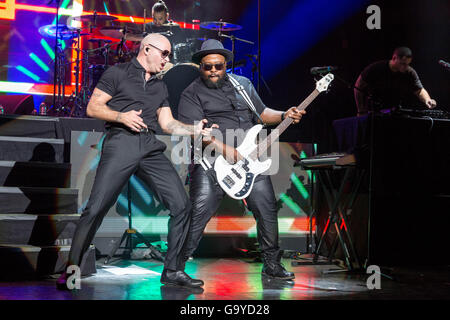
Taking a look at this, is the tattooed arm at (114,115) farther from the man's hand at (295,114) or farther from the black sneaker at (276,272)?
the black sneaker at (276,272)

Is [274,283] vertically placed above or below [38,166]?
below

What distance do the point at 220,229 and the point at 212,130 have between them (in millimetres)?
2436

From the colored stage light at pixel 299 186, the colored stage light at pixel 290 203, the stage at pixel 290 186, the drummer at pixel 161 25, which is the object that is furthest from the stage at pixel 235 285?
the drummer at pixel 161 25

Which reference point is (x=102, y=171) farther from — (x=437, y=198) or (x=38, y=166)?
(x=437, y=198)

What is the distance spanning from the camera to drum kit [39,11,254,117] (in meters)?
7.88

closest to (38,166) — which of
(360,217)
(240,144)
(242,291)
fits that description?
(240,144)

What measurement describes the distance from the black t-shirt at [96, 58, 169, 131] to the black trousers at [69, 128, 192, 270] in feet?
0.57

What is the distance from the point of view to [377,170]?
6129 millimetres

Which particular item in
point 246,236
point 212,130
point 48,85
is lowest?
point 246,236

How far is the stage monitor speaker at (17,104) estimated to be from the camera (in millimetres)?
9078

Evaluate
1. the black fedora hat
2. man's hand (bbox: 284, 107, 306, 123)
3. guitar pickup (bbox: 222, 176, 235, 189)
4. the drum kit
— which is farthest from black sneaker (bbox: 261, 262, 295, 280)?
the drum kit

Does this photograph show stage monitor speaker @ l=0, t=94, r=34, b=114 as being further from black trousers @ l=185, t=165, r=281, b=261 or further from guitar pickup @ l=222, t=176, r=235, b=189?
guitar pickup @ l=222, t=176, r=235, b=189

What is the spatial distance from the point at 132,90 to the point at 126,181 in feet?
2.49

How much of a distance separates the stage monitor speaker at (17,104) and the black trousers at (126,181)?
539 cm
